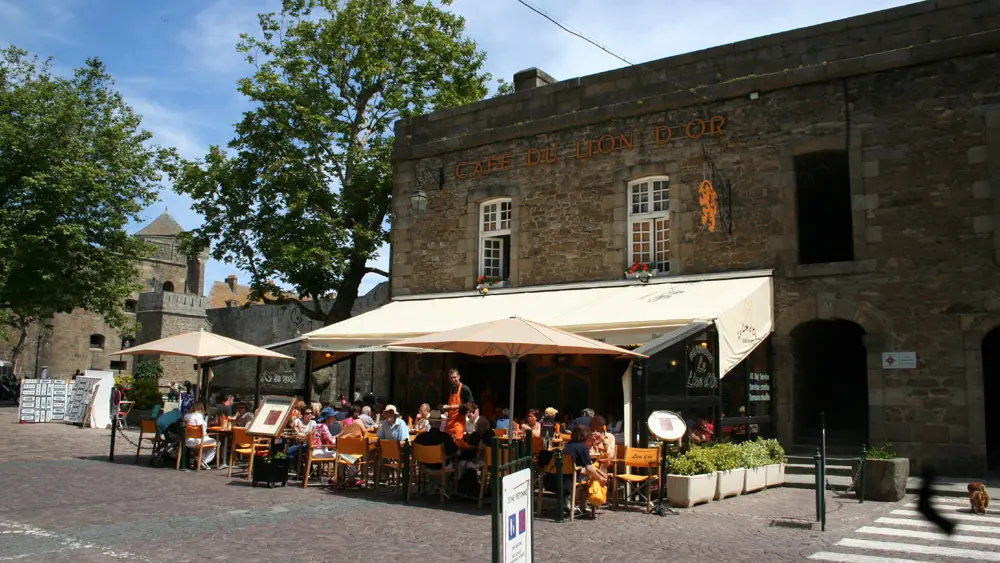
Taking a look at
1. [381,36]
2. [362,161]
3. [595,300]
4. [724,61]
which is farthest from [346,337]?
[381,36]

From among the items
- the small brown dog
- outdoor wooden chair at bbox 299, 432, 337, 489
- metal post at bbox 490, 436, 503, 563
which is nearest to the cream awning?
outdoor wooden chair at bbox 299, 432, 337, 489

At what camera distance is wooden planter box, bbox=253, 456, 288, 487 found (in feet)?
35.1

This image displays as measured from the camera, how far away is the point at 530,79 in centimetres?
1725

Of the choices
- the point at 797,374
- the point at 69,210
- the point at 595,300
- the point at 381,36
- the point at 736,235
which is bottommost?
the point at 797,374

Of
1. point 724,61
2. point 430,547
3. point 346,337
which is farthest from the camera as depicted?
point 346,337

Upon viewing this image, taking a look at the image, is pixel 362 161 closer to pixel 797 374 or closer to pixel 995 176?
pixel 797 374

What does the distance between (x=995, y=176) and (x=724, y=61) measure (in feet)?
15.2

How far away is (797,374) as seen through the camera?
13.3m

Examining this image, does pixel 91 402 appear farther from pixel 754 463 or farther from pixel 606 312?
pixel 754 463

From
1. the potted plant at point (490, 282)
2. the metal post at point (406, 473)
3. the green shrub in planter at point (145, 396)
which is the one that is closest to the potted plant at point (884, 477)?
the metal post at point (406, 473)

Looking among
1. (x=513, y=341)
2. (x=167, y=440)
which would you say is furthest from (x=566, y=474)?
(x=167, y=440)

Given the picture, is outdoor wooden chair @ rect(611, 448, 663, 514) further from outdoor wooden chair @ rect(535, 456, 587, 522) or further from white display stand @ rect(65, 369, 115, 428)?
white display stand @ rect(65, 369, 115, 428)

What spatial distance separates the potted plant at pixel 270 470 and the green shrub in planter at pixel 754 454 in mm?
5988

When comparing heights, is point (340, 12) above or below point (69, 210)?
above
